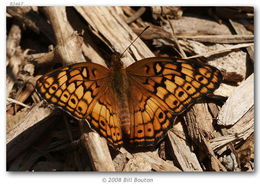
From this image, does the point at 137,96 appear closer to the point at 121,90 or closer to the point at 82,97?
the point at 121,90

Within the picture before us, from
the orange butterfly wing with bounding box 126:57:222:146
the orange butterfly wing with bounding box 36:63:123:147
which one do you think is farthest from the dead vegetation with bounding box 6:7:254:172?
the orange butterfly wing with bounding box 126:57:222:146

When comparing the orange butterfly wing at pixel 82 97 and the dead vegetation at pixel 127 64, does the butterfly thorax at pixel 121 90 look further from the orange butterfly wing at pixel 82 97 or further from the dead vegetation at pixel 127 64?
the dead vegetation at pixel 127 64

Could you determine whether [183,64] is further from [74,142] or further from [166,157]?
[74,142]

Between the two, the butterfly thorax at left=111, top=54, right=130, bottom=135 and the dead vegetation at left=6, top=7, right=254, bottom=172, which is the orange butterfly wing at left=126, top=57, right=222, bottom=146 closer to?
the butterfly thorax at left=111, top=54, right=130, bottom=135

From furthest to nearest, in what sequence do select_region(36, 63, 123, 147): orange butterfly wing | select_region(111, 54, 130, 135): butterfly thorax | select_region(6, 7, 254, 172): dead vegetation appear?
1. select_region(6, 7, 254, 172): dead vegetation
2. select_region(111, 54, 130, 135): butterfly thorax
3. select_region(36, 63, 123, 147): orange butterfly wing

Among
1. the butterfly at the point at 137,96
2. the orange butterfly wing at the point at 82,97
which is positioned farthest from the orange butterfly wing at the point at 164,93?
the orange butterfly wing at the point at 82,97

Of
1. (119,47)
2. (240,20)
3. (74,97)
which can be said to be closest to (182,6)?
(240,20)
